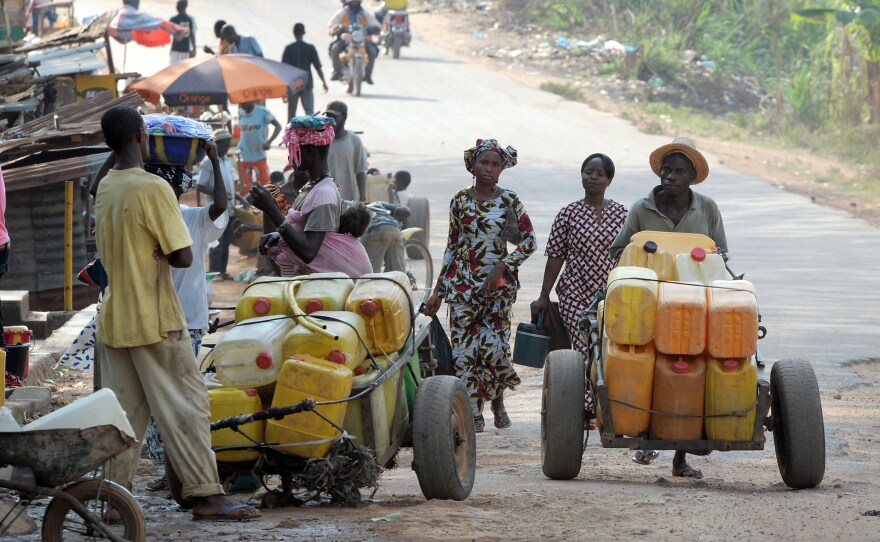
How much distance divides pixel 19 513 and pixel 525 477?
2823 millimetres

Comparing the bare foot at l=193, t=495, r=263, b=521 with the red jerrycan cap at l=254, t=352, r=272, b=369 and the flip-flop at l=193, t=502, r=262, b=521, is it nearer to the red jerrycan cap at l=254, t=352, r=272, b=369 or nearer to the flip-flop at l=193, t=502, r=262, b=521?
the flip-flop at l=193, t=502, r=262, b=521

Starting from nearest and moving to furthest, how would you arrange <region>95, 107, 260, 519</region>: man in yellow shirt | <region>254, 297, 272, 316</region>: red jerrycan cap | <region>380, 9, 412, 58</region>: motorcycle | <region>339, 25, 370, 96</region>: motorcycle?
<region>95, 107, 260, 519</region>: man in yellow shirt → <region>254, 297, 272, 316</region>: red jerrycan cap → <region>339, 25, 370, 96</region>: motorcycle → <region>380, 9, 412, 58</region>: motorcycle

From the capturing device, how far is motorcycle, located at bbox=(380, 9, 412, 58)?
32031mm

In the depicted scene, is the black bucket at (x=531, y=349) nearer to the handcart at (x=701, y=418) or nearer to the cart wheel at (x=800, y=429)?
the handcart at (x=701, y=418)

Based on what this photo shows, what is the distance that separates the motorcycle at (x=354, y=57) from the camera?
27.5 meters

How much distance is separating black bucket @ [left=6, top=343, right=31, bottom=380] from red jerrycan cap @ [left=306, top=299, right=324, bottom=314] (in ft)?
10.2

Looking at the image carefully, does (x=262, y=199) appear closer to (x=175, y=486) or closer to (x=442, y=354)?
(x=175, y=486)

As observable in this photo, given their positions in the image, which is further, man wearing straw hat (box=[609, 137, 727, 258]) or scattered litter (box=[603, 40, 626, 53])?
scattered litter (box=[603, 40, 626, 53])

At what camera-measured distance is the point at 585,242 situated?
25.4 feet

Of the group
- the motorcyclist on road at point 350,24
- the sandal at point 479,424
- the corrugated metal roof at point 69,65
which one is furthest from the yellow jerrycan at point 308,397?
the motorcyclist on road at point 350,24

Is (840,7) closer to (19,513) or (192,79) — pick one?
(192,79)

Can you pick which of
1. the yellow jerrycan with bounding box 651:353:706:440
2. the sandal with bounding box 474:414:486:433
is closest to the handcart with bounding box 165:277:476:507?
the yellow jerrycan with bounding box 651:353:706:440

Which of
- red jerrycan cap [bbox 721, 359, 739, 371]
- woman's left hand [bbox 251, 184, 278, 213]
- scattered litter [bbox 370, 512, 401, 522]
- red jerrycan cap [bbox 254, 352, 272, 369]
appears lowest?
scattered litter [bbox 370, 512, 401, 522]

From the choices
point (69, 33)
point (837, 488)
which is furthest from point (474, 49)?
point (837, 488)
